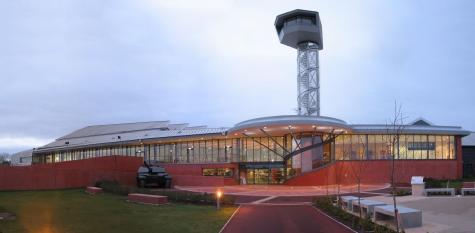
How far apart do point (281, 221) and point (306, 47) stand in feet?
200

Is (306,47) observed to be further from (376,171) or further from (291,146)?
(376,171)

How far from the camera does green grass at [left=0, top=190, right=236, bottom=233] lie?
55.3 feet

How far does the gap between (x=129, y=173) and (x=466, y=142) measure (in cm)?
5486

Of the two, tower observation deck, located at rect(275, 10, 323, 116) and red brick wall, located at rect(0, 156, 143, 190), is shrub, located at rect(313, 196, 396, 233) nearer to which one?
red brick wall, located at rect(0, 156, 143, 190)

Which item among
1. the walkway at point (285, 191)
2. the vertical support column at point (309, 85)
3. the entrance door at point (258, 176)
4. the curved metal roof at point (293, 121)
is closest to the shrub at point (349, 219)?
the walkway at point (285, 191)

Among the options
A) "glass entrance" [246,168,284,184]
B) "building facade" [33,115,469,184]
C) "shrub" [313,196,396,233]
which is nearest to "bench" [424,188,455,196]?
"shrub" [313,196,396,233]

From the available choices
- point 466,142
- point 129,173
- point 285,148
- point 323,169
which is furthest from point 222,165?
point 466,142

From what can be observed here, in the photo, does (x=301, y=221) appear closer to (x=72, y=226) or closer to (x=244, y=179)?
(x=72, y=226)

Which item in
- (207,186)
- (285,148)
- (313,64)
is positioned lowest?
(207,186)

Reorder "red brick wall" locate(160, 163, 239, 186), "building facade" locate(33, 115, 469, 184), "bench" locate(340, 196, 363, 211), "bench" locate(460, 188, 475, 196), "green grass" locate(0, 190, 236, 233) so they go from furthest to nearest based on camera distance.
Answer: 1. "building facade" locate(33, 115, 469, 184)
2. "red brick wall" locate(160, 163, 239, 186)
3. "bench" locate(460, 188, 475, 196)
4. "bench" locate(340, 196, 363, 211)
5. "green grass" locate(0, 190, 236, 233)

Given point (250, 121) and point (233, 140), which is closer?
point (250, 121)

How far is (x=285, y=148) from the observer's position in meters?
58.7

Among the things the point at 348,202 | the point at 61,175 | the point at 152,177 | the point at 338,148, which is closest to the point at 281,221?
the point at 348,202

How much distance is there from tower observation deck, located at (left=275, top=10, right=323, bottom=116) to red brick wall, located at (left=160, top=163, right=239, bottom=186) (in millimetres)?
21011
